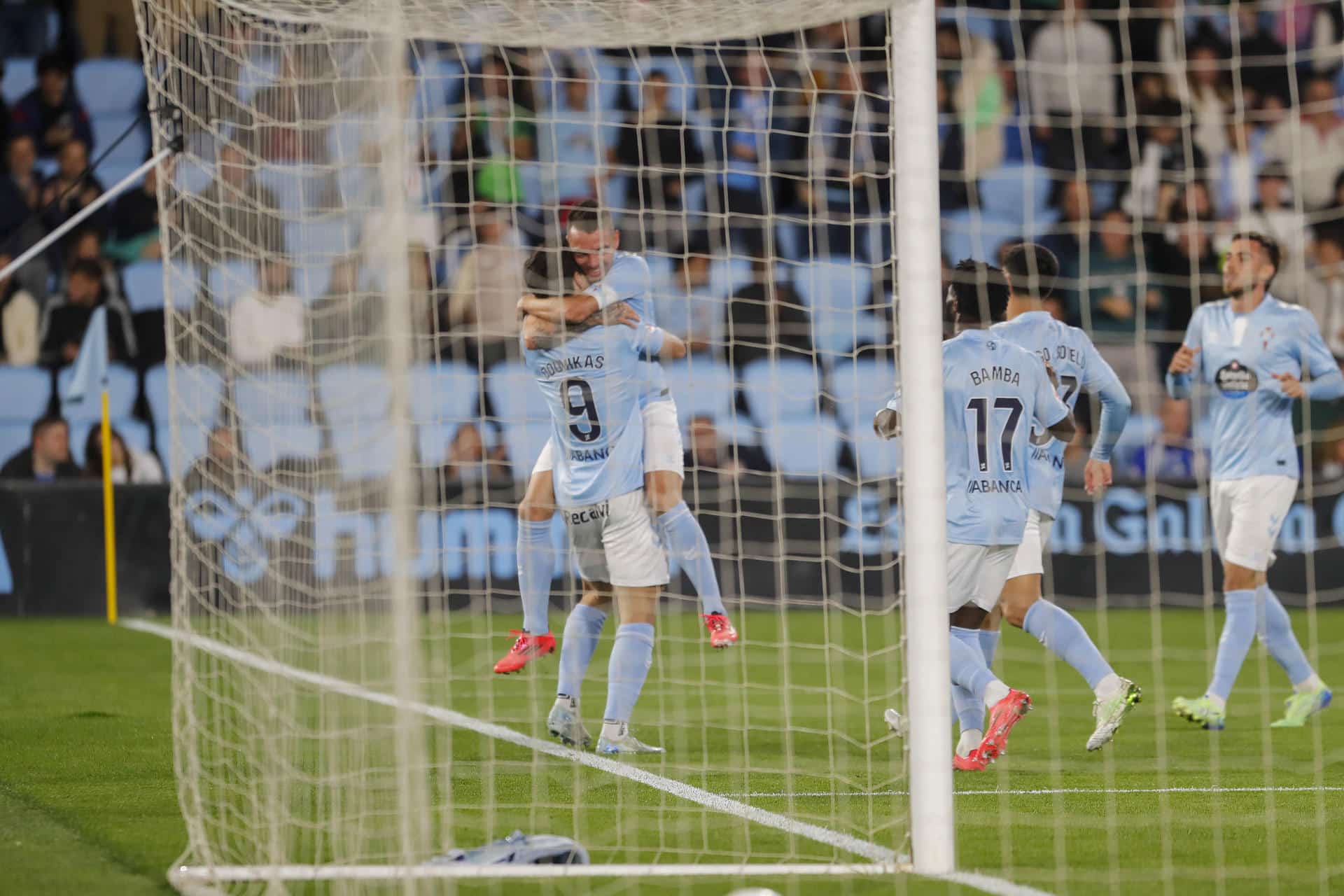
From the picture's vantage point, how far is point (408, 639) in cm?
388

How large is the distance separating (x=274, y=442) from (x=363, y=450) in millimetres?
1254

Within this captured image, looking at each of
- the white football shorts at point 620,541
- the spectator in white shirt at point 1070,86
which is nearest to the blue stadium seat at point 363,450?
the white football shorts at point 620,541

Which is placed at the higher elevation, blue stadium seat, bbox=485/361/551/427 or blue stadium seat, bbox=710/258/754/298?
blue stadium seat, bbox=710/258/754/298

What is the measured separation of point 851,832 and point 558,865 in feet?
3.74

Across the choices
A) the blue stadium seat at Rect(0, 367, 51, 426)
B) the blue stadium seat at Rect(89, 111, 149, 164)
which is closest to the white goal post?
the blue stadium seat at Rect(0, 367, 51, 426)

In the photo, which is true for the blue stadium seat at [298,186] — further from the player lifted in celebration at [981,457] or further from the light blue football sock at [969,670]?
the light blue football sock at [969,670]

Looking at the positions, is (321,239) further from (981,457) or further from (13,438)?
(13,438)

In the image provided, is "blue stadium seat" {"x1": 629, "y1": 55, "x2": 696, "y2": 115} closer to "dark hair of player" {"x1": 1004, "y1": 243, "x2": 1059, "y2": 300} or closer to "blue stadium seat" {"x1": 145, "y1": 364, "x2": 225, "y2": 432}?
"dark hair of player" {"x1": 1004, "y1": 243, "x2": 1059, "y2": 300}

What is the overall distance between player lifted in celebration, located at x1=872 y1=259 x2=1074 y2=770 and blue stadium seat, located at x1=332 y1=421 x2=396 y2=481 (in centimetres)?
287

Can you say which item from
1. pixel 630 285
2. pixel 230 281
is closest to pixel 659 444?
pixel 630 285

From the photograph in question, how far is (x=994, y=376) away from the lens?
7012 millimetres

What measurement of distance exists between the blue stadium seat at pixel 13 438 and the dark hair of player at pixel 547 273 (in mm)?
8663

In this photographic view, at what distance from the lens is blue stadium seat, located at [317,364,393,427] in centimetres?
419

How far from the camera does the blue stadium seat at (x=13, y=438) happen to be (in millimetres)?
15602
